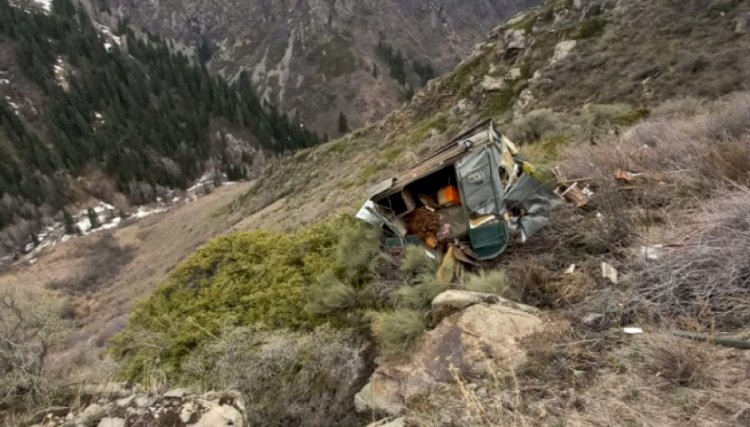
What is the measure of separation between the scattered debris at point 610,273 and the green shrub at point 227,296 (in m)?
3.73

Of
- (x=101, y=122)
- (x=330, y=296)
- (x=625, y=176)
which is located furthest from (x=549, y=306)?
(x=101, y=122)

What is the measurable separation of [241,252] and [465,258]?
4987 millimetres

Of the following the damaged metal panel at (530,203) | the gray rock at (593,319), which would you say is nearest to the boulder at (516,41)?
the damaged metal panel at (530,203)

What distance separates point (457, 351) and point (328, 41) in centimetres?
13856

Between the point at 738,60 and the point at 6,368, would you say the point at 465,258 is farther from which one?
the point at 738,60

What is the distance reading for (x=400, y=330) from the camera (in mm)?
4871

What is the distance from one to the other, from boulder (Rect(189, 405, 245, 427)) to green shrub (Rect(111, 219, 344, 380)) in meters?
2.35

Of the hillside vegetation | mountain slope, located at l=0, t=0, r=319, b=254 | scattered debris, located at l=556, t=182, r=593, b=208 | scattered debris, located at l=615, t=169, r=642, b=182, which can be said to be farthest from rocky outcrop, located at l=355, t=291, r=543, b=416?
mountain slope, located at l=0, t=0, r=319, b=254

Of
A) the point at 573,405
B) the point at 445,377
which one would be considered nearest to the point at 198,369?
the point at 445,377

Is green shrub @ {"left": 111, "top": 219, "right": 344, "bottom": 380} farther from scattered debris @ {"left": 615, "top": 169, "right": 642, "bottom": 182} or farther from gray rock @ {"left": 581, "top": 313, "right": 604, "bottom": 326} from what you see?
scattered debris @ {"left": 615, "top": 169, "right": 642, "bottom": 182}

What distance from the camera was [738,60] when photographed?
1533 centimetres

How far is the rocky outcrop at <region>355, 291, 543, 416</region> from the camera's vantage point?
392 centimetres

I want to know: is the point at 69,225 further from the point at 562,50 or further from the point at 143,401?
the point at 143,401

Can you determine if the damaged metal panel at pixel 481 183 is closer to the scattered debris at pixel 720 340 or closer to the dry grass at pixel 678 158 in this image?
the dry grass at pixel 678 158
